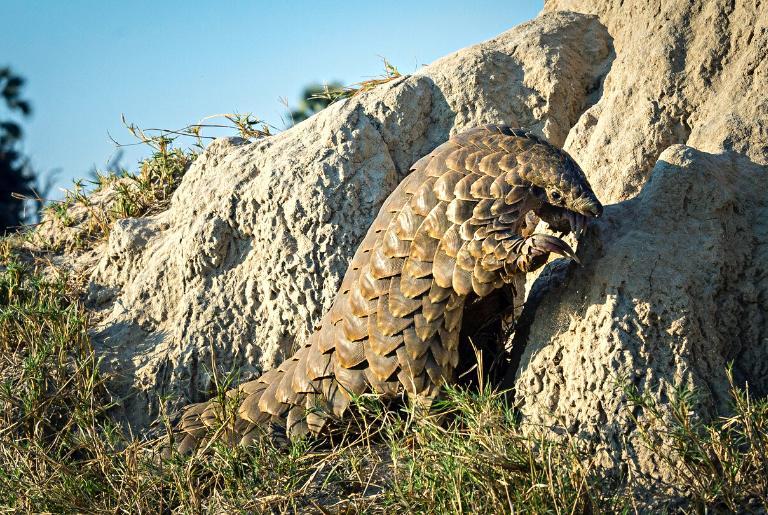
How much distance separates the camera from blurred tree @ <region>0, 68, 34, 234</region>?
15224mm

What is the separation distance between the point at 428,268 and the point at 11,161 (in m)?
15.1

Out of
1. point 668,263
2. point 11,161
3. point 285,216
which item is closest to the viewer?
point 668,263

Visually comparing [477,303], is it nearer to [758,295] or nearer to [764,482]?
[758,295]

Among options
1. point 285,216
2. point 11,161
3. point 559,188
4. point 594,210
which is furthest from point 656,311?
point 11,161

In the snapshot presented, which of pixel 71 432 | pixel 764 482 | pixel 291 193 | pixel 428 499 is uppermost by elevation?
pixel 291 193

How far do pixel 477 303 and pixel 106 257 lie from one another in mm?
2809

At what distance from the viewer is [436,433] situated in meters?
3.67

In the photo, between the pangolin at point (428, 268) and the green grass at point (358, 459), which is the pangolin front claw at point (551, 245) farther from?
the green grass at point (358, 459)

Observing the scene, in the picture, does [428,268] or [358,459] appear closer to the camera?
[358,459]

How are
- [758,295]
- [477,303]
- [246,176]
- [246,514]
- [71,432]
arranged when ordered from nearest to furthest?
[246,514] < [758,295] < [477,303] < [71,432] < [246,176]

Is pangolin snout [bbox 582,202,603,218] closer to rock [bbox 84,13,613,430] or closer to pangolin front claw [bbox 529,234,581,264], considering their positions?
pangolin front claw [bbox 529,234,581,264]

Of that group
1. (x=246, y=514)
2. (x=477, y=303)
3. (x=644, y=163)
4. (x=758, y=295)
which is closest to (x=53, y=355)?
(x=246, y=514)

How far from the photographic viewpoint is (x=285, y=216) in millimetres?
5344

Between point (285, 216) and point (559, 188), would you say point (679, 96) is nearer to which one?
point (559, 188)
